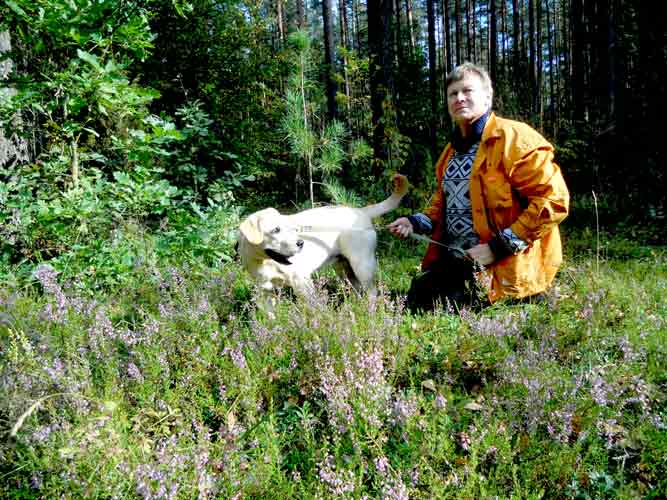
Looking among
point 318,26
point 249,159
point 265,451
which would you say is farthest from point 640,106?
point 318,26

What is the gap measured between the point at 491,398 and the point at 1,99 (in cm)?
451

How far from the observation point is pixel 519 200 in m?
3.43

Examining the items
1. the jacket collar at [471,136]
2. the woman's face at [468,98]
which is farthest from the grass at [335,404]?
the woman's face at [468,98]

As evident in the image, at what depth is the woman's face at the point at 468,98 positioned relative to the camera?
336 centimetres

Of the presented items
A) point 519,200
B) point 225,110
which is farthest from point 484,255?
point 225,110

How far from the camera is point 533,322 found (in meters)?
2.97

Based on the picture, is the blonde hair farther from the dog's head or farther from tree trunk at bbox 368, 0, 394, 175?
tree trunk at bbox 368, 0, 394, 175

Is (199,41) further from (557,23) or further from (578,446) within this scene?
(557,23)

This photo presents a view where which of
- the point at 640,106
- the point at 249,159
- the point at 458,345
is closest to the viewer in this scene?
the point at 458,345

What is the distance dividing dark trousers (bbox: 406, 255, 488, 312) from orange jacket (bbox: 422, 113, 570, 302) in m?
0.35

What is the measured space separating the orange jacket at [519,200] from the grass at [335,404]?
0.89 feet

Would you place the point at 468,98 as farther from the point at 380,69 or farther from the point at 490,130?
the point at 380,69

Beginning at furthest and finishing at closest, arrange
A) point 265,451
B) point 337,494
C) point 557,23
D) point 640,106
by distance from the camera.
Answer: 1. point 557,23
2. point 640,106
3. point 265,451
4. point 337,494

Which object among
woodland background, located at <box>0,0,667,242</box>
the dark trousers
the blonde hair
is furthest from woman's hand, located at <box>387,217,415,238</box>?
woodland background, located at <box>0,0,667,242</box>
